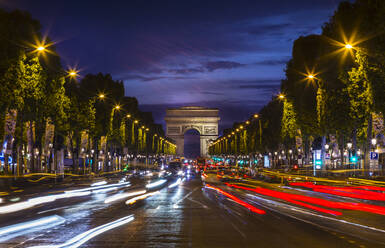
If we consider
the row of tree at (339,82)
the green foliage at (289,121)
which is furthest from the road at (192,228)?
the green foliage at (289,121)

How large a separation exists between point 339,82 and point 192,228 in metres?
41.3

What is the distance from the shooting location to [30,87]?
48.1m

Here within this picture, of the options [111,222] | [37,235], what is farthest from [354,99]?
[37,235]

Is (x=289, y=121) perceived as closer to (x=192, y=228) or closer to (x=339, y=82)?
(x=339, y=82)

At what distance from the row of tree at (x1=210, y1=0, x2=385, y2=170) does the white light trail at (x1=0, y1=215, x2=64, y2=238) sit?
24678 mm

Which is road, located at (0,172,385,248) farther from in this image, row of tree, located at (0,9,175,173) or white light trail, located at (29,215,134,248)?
row of tree, located at (0,9,175,173)

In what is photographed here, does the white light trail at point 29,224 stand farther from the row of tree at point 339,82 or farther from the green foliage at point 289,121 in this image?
the green foliage at point 289,121

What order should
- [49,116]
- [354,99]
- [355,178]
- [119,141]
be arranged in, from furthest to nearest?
[119,141], [49,116], [354,99], [355,178]

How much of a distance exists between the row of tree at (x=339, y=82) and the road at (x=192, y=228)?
1906cm

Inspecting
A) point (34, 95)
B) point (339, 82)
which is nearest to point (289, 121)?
point (339, 82)

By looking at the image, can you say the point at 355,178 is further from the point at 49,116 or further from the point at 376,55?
the point at 49,116

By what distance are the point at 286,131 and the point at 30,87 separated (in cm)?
3796

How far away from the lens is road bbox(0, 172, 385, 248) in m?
13.5

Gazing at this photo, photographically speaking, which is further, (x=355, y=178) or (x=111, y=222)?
(x=355, y=178)
